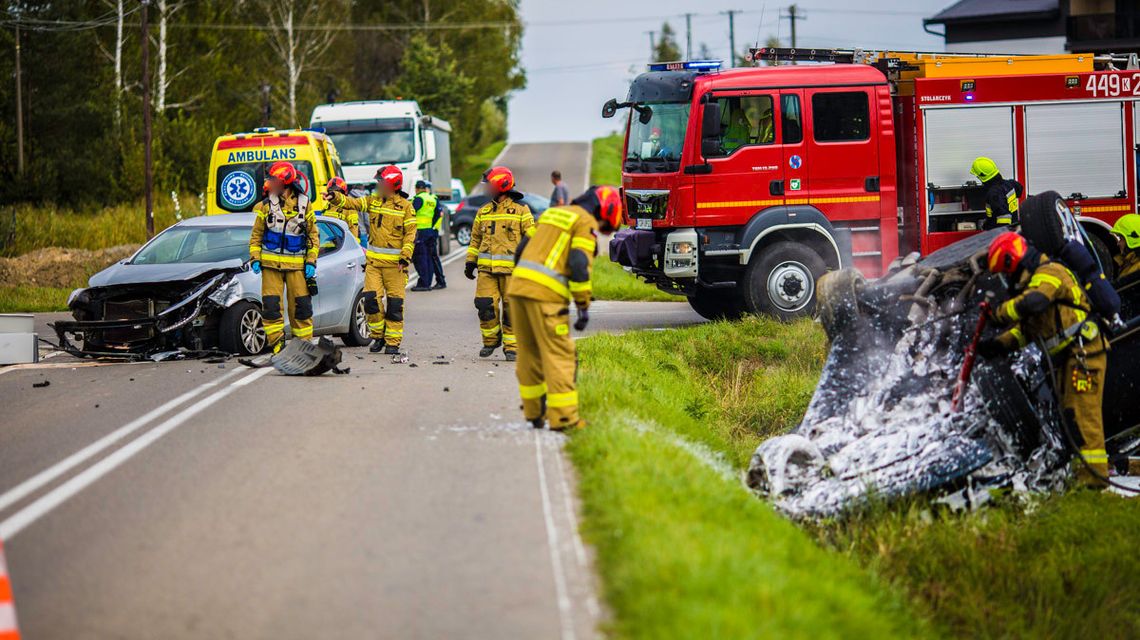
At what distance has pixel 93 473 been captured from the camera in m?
7.70

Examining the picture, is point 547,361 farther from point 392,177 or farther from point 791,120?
point 791,120

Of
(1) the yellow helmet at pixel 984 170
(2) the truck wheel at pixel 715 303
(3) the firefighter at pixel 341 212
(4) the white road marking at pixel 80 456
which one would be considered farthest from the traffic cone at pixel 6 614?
(2) the truck wheel at pixel 715 303

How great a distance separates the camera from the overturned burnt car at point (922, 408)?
928cm

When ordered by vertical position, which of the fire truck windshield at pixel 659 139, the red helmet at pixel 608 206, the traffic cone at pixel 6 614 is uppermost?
the fire truck windshield at pixel 659 139

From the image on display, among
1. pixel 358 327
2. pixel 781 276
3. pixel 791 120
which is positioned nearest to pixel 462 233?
pixel 781 276

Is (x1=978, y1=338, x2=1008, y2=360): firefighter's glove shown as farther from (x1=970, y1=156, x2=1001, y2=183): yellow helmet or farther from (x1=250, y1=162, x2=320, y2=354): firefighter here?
(x1=250, y1=162, x2=320, y2=354): firefighter

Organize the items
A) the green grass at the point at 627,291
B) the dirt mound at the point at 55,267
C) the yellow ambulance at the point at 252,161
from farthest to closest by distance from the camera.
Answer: the dirt mound at the point at 55,267 → the green grass at the point at 627,291 → the yellow ambulance at the point at 252,161

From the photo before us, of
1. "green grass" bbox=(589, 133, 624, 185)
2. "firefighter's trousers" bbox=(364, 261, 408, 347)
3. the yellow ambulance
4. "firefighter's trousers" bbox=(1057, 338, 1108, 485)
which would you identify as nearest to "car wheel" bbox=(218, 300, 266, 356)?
"firefighter's trousers" bbox=(364, 261, 408, 347)

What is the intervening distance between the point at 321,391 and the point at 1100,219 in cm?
1035

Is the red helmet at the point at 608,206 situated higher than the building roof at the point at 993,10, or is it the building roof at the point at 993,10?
the building roof at the point at 993,10

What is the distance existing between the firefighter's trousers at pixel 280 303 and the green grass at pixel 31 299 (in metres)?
8.86

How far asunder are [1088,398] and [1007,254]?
1.25m

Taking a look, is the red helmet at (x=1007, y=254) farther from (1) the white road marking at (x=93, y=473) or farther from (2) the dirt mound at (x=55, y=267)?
Result: (2) the dirt mound at (x=55, y=267)

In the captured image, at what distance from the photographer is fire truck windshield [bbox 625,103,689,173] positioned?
15.2m
